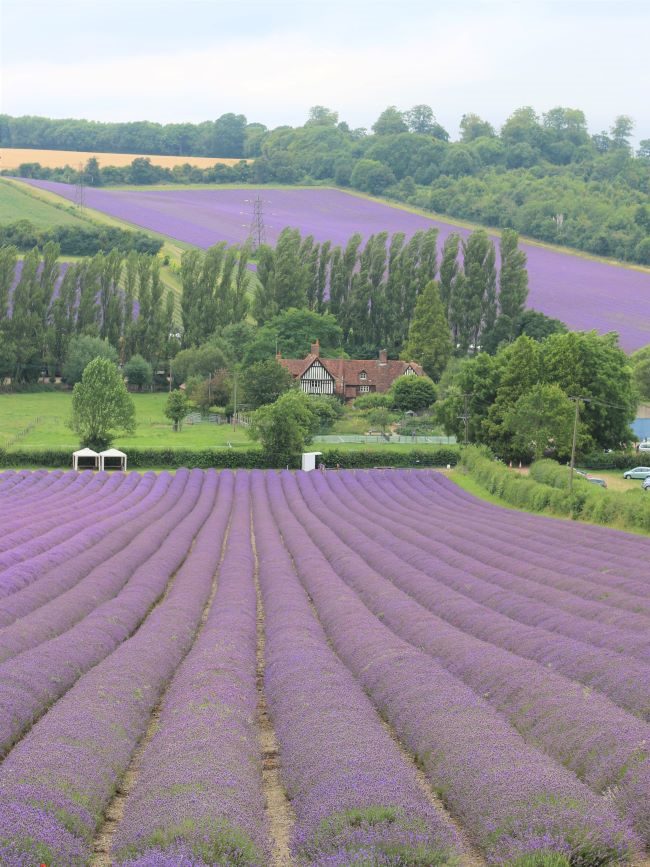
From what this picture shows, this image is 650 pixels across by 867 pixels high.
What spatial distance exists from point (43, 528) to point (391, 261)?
2919 inches

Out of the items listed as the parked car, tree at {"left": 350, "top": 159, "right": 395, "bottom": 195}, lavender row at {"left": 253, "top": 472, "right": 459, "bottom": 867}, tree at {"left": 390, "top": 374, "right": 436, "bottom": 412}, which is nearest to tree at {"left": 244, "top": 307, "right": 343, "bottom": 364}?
tree at {"left": 390, "top": 374, "right": 436, "bottom": 412}

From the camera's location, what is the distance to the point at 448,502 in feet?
172

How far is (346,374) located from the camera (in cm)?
9631

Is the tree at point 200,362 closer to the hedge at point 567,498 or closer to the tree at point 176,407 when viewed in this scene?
the tree at point 176,407

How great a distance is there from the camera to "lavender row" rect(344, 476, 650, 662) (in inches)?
733

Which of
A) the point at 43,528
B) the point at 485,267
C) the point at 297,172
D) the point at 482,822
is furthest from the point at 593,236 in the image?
the point at 482,822

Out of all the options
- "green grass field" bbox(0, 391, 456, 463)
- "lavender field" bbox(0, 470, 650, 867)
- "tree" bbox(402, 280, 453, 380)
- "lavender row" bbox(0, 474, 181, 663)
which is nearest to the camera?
"lavender field" bbox(0, 470, 650, 867)

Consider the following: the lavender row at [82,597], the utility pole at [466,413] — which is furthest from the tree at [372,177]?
the lavender row at [82,597]

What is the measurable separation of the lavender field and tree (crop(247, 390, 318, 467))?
118 feet

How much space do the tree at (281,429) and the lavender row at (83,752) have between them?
46.7 metres

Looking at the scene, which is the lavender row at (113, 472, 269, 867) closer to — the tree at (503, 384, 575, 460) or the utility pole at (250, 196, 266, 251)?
the tree at (503, 384, 575, 460)

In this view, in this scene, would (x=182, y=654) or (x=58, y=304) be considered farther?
(x=58, y=304)

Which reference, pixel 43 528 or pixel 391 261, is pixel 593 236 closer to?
pixel 391 261

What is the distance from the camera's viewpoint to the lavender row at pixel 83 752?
380 inches
